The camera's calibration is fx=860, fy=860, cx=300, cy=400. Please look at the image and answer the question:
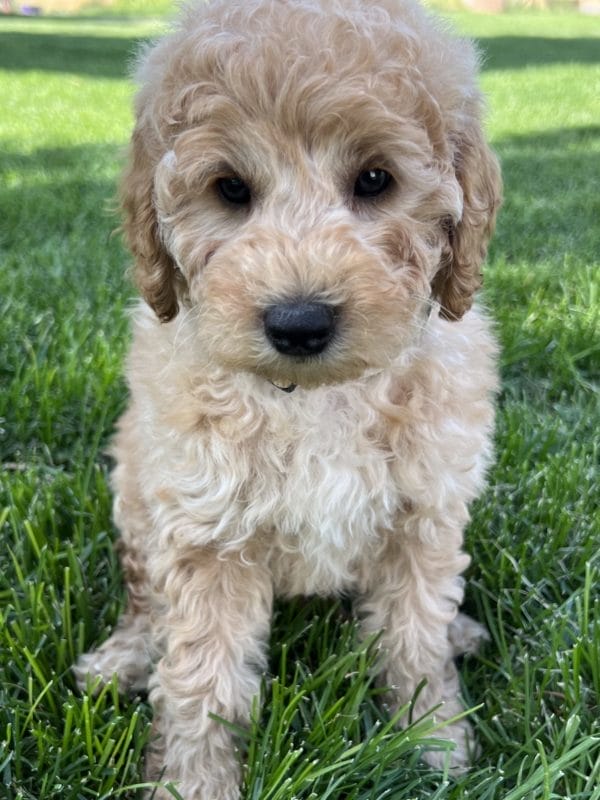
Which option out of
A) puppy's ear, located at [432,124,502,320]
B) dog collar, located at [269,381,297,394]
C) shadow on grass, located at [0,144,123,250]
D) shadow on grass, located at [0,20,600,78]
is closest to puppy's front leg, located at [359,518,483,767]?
dog collar, located at [269,381,297,394]

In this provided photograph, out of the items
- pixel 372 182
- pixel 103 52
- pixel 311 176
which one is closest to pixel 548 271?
pixel 372 182

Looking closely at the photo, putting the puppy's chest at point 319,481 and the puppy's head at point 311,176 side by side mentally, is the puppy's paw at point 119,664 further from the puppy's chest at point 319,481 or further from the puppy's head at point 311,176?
the puppy's head at point 311,176

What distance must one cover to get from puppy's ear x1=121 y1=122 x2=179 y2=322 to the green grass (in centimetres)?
61

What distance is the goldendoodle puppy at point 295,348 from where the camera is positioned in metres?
2.02

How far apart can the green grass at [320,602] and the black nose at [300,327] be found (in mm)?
945

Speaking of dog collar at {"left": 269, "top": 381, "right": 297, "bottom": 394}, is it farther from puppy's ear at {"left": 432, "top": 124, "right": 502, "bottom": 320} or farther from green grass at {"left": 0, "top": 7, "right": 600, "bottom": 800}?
green grass at {"left": 0, "top": 7, "right": 600, "bottom": 800}

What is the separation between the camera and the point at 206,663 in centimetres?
243

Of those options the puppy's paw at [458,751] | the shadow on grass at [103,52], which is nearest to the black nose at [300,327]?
the puppy's paw at [458,751]

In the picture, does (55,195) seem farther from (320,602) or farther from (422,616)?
(422,616)

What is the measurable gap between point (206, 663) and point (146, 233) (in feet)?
3.98

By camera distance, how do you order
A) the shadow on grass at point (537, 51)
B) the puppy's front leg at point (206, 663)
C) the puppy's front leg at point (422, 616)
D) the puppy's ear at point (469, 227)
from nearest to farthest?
the puppy's ear at point (469, 227)
the puppy's front leg at point (206, 663)
the puppy's front leg at point (422, 616)
the shadow on grass at point (537, 51)

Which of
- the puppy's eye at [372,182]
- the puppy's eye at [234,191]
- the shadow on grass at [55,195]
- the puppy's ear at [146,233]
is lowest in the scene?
the shadow on grass at [55,195]

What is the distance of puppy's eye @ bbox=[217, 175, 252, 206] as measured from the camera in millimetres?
2176

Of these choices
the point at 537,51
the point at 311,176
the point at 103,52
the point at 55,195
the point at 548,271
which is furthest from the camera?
the point at 537,51
